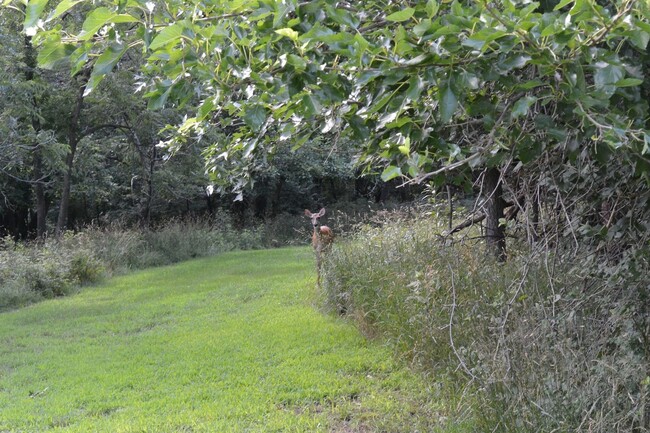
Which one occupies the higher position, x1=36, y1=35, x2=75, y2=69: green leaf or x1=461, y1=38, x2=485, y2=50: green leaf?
x1=36, y1=35, x2=75, y2=69: green leaf

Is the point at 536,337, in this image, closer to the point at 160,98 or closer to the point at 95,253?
the point at 160,98

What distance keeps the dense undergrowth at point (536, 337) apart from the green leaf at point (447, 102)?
1834 mm

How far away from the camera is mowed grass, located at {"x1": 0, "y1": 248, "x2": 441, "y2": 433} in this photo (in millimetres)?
5379

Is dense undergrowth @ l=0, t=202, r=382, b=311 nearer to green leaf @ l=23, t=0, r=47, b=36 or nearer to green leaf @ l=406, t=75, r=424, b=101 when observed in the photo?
green leaf @ l=406, t=75, r=424, b=101

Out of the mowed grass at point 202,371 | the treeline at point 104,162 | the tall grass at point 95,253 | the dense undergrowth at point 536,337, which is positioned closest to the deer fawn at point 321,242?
the mowed grass at point 202,371

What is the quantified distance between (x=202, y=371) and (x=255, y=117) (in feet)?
16.6

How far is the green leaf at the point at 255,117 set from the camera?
239cm

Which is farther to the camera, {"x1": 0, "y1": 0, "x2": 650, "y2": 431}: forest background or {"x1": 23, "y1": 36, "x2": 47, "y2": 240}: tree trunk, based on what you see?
{"x1": 23, "y1": 36, "x2": 47, "y2": 240}: tree trunk

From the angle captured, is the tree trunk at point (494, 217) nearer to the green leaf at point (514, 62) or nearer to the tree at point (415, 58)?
the tree at point (415, 58)

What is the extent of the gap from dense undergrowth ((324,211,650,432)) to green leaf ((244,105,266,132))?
6.90 ft

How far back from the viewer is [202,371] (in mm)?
6930

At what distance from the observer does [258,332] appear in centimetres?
880

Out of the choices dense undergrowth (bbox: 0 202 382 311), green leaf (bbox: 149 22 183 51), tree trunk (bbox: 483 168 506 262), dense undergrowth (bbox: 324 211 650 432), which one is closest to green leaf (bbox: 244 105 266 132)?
green leaf (bbox: 149 22 183 51)

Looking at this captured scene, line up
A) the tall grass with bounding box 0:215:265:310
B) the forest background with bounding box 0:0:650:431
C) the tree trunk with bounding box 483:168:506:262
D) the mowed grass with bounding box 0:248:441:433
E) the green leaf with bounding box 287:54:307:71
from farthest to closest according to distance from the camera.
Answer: the tall grass with bounding box 0:215:265:310 → the tree trunk with bounding box 483:168:506:262 → the mowed grass with bounding box 0:248:441:433 → the green leaf with bounding box 287:54:307:71 → the forest background with bounding box 0:0:650:431
